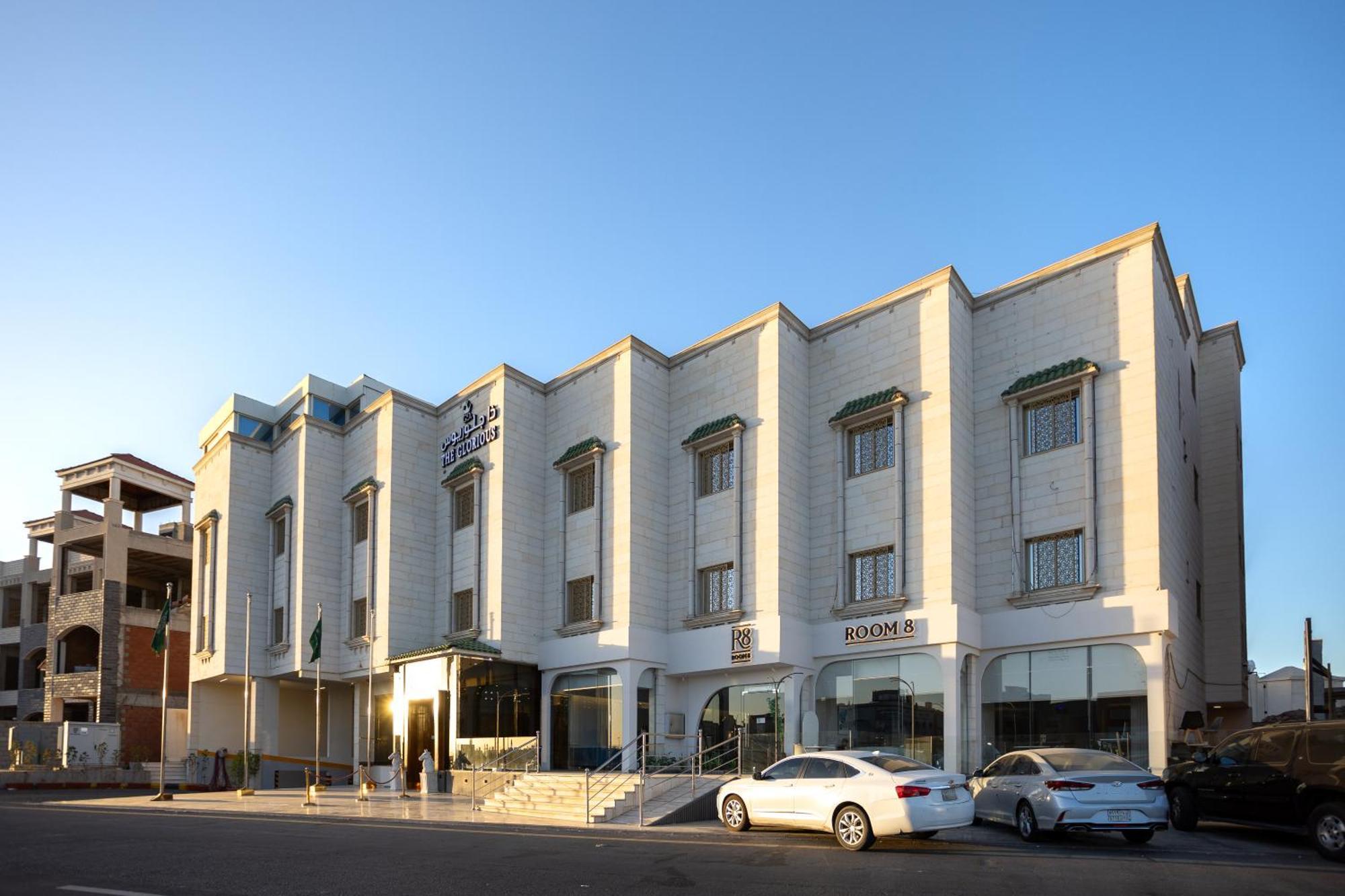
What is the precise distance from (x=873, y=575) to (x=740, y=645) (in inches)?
155

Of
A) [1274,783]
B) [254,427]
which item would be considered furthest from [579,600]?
[254,427]

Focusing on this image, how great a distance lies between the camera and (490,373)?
3716cm

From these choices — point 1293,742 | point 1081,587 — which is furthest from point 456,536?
point 1293,742

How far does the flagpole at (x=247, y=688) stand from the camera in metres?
40.4

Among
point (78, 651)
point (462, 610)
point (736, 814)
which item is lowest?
point (736, 814)

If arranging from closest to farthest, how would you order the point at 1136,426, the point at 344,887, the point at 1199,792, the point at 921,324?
the point at 344,887 < the point at 1199,792 < the point at 1136,426 < the point at 921,324

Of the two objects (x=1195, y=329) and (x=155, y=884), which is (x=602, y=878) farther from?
(x=1195, y=329)

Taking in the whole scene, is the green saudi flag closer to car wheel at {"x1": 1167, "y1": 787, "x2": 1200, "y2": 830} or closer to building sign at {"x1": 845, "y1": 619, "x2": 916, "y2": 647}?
building sign at {"x1": 845, "y1": 619, "x2": 916, "y2": 647}

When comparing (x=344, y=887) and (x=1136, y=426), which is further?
(x=1136, y=426)

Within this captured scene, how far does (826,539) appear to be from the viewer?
3097 centimetres

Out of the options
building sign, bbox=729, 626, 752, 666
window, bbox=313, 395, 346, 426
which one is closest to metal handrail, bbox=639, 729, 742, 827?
building sign, bbox=729, 626, 752, 666

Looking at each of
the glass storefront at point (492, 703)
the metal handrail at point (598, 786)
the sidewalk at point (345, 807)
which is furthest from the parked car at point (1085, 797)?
the glass storefront at point (492, 703)

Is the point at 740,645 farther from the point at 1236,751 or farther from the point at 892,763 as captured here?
the point at 1236,751

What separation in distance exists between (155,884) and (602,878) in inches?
→ 195
